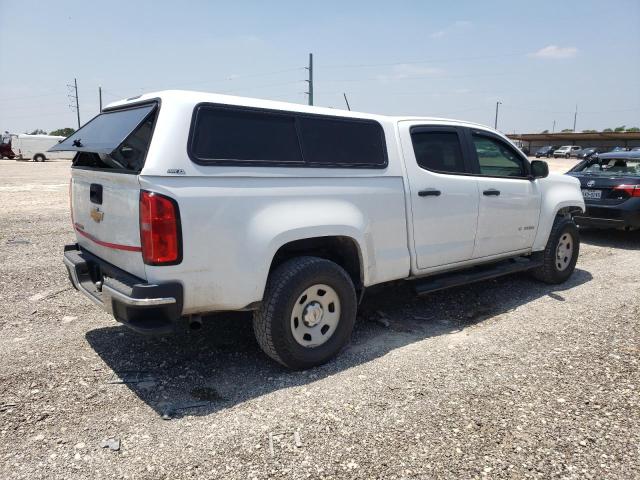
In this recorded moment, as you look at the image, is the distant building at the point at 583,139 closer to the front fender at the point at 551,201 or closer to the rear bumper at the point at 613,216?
the rear bumper at the point at 613,216

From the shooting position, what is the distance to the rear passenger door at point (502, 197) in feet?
16.3

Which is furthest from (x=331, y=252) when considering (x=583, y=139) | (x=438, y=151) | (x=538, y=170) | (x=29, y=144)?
(x=583, y=139)

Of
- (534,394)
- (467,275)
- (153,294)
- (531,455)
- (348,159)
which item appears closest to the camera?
(531,455)

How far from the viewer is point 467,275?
195 inches

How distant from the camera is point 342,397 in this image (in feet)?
10.9

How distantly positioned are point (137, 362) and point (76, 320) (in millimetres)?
1154

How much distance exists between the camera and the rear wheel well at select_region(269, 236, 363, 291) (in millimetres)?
3705

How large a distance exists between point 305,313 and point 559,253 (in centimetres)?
391

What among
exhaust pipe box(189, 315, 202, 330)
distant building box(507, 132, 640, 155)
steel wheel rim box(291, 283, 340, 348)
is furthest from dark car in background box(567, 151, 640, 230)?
distant building box(507, 132, 640, 155)

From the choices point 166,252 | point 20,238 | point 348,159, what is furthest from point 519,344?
point 20,238

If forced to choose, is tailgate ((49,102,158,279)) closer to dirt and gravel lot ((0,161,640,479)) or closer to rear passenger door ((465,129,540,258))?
dirt and gravel lot ((0,161,640,479))

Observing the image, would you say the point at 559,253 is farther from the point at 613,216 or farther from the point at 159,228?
the point at 159,228

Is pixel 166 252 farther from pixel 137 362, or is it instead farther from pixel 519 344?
pixel 519 344

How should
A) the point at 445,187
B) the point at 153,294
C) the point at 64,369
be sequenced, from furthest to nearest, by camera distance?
the point at 445,187
the point at 64,369
the point at 153,294
